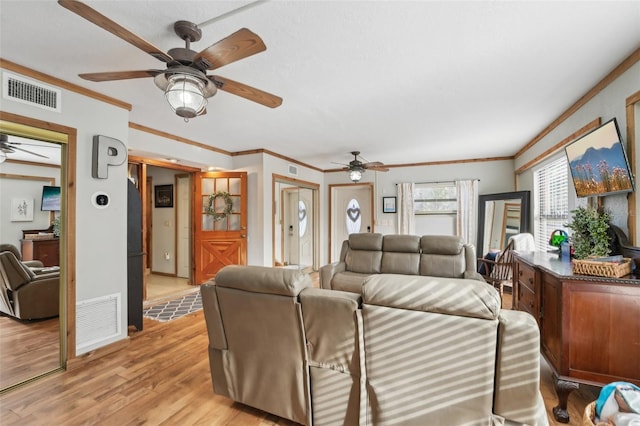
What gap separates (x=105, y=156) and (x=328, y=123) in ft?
7.62

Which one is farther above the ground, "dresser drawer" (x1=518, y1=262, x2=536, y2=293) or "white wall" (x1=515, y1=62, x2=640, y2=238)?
"white wall" (x1=515, y1=62, x2=640, y2=238)

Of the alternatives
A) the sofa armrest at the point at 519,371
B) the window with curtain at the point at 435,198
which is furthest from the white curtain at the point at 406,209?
the sofa armrest at the point at 519,371

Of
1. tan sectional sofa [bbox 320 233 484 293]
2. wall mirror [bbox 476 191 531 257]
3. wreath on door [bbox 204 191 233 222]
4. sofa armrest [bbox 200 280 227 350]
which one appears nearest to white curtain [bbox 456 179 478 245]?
wall mirror [bbox 476 191 531 257]

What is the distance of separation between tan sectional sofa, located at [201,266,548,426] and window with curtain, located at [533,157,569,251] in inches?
114

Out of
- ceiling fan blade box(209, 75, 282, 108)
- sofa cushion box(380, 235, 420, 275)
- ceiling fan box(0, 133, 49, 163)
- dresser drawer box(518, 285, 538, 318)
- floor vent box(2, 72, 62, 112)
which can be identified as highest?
floor vent box(2, 72, 62, 112)

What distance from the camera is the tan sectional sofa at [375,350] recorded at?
1.21 m

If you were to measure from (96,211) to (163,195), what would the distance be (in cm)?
341

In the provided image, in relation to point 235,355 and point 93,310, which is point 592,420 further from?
point 93,310

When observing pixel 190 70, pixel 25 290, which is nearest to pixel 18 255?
pixel 25 290

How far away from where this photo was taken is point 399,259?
12.4 ft

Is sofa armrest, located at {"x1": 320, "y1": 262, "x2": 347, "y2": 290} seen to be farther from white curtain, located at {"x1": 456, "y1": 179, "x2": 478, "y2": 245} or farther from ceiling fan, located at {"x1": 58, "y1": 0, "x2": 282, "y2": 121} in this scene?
white curtain, located at {"x1": 456, "y1": 179, "x2": 478, "y2": 245}

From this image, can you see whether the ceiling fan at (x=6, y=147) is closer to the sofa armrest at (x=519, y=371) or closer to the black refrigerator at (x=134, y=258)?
the black refrigerator at (x=134, y=258)

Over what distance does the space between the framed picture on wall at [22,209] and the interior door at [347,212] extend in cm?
518

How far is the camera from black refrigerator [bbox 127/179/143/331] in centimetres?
298
